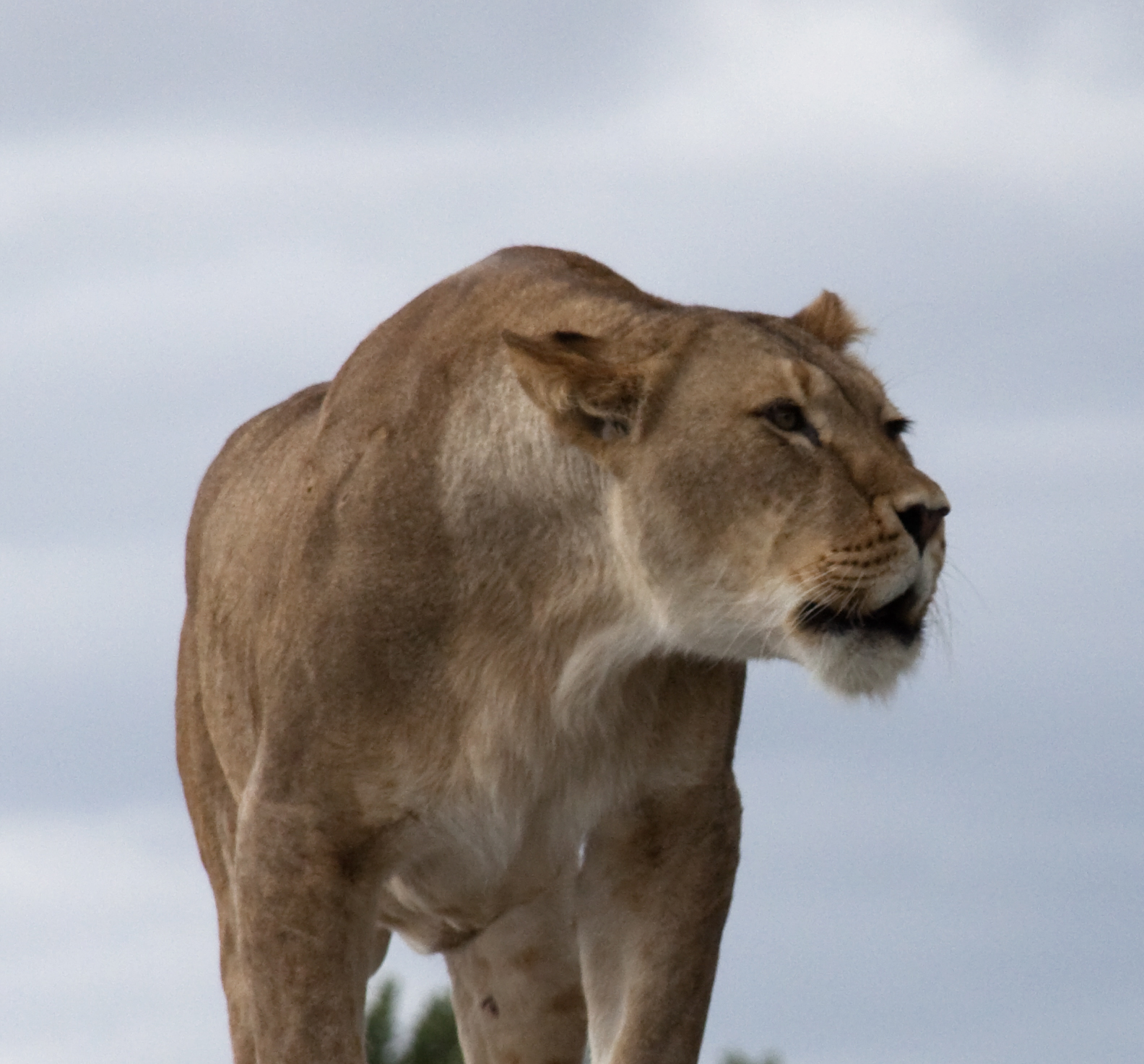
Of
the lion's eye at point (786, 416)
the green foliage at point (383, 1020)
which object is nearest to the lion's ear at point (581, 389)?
the lion's eye at point (786, 416)

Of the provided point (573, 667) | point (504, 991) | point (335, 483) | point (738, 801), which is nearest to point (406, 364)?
point (335, 483)

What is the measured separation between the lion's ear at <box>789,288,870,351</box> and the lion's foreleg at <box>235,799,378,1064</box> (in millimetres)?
1835

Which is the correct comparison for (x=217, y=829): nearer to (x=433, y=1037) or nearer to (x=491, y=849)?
(x=491, y=849)

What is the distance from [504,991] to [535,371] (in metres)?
2.46

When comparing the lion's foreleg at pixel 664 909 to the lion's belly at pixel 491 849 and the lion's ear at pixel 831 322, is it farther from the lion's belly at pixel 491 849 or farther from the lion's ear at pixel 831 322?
the lion's ear at pixel 831 322

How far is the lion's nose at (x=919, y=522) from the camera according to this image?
6836 millimetres

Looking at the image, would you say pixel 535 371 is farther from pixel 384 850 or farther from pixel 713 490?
pixel 384 850

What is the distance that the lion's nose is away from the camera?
6.84 meters

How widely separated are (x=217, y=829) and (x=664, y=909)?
1928 mm

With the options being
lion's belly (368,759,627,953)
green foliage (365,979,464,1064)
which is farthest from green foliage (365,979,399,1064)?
lion's belly (368,759,627,953)

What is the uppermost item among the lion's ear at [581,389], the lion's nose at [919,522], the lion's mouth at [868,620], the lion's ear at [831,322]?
the lion's ear at [831,322]

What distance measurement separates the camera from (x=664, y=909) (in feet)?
25.0

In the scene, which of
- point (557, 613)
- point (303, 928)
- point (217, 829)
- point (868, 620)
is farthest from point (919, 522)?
point (217, 829)

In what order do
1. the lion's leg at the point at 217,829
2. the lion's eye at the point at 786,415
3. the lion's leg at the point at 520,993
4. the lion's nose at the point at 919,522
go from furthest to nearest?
the lion's leg at the point at 217,829 → the lion's leg at the point at 520,993 → the lion's eye at the point at 786,415 → the lion's nose at the point at 919,522
